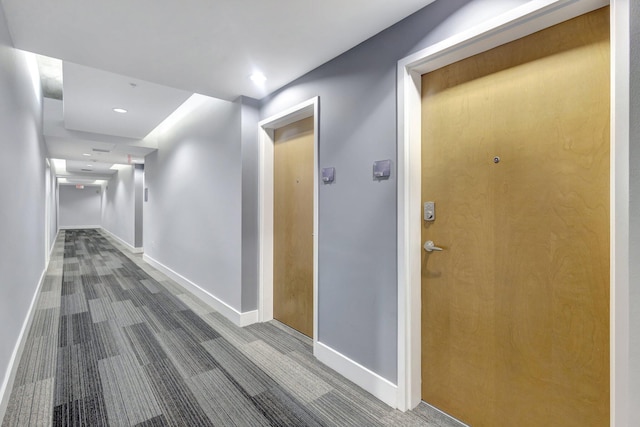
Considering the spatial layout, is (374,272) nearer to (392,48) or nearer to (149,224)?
(392,48)

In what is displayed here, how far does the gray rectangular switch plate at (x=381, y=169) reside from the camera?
180 cm

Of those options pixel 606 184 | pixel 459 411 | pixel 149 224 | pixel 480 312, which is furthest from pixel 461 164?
pixel 149 224

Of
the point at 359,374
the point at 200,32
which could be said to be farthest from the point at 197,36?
the point at 359,374

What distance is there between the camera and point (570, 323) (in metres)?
1.26

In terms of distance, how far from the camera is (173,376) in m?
2.08

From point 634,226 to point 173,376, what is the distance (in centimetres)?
262

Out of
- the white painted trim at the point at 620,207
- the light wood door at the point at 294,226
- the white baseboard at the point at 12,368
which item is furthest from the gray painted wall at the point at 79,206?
the white painted trim at the point at 620,207

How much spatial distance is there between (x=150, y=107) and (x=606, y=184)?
4370mm

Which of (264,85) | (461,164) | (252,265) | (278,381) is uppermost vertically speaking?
(264,85)

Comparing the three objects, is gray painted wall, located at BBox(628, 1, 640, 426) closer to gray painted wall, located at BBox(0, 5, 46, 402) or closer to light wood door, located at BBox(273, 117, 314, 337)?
light wood door, located at BBox(273, 117, 314, 337)

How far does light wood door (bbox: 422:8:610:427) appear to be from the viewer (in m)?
1.21

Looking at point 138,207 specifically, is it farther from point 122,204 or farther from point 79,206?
point 79,206

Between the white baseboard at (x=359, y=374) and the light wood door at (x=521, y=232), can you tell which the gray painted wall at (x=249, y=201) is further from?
the light wood door at (x=521, y=232)

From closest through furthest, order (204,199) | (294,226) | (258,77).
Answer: (258,77) → (294,226) → (204,199)
